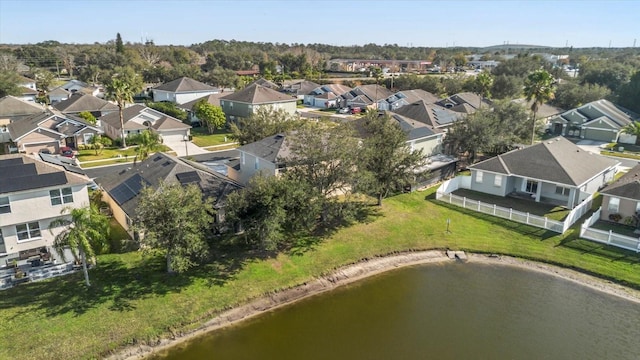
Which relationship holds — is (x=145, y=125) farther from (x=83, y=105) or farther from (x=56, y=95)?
(x=56, y=95)

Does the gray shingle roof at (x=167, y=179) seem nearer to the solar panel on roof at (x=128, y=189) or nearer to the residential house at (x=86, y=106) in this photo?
the solar panel on roof at (x=128, y=189)

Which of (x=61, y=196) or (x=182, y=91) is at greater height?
(x=182, y=91)

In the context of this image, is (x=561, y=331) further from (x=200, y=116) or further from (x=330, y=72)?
(x=330, y=72)

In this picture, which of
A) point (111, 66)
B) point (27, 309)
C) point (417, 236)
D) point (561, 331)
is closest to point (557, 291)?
point (561, 331)

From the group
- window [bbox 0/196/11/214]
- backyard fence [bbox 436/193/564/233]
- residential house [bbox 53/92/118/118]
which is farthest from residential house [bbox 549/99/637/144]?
residential house [bbox 53/92/118/118]

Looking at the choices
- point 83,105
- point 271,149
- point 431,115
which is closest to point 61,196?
point 271,149

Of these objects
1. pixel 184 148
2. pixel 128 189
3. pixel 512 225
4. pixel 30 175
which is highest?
pixel 30 175

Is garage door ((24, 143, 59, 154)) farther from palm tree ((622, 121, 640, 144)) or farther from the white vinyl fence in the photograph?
palm tree ((622, 121, 640, 144))
